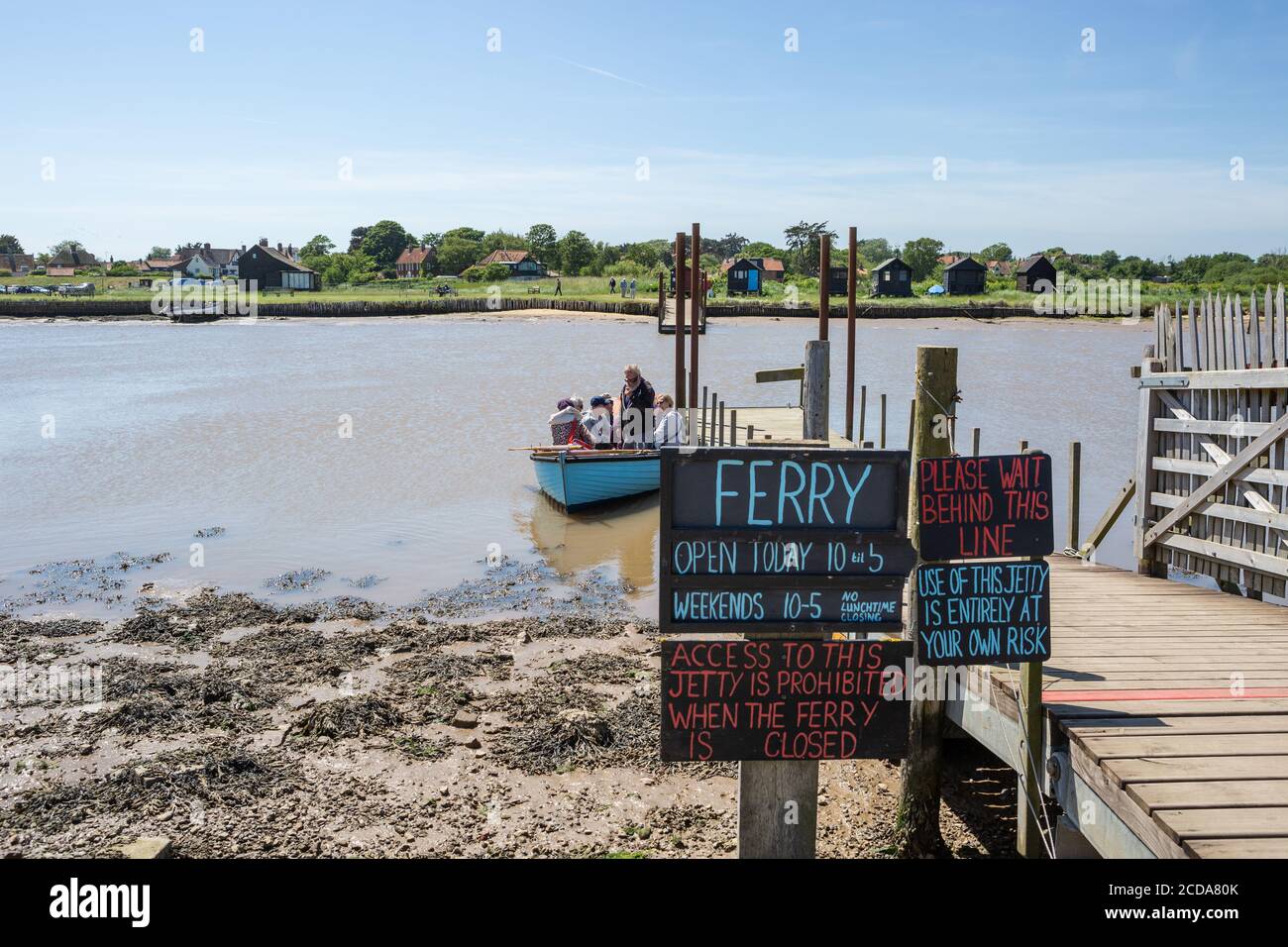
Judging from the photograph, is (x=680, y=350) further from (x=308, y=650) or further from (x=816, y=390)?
(x=816, y=390)

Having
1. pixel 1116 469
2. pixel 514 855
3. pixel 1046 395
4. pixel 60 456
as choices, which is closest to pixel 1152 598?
pixel 514 855

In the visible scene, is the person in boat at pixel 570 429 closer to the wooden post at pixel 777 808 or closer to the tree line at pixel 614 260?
the wooden post at pixel 777 808

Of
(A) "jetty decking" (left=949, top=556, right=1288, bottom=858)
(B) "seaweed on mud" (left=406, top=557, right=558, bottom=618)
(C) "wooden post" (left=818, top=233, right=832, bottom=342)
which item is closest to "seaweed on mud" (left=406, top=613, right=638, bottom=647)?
(B) "seaweed on mud" (left=406, top=557, right=558, bottom=618)

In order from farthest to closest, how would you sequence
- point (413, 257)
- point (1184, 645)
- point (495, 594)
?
1. point (413, 257)
2. point (495, 594)
3. point (1184, 645)

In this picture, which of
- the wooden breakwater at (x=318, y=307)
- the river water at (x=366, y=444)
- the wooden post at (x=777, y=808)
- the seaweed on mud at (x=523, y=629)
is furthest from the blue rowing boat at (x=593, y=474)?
the wooden breakwater at (x=318, y=307)

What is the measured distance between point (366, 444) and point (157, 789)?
19.7 m

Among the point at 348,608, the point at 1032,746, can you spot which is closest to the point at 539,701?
the point at 348,608

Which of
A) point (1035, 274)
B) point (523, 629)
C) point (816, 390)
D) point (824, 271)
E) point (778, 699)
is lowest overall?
point (523, 629)

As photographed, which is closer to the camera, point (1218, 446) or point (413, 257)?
point (1218, 446)

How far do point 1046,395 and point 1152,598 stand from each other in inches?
1208

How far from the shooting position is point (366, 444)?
26.9 metres

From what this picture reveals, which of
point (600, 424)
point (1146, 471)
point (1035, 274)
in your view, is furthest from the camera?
point (1035, 274)

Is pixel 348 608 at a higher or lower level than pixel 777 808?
lower

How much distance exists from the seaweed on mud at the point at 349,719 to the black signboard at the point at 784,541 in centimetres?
494
